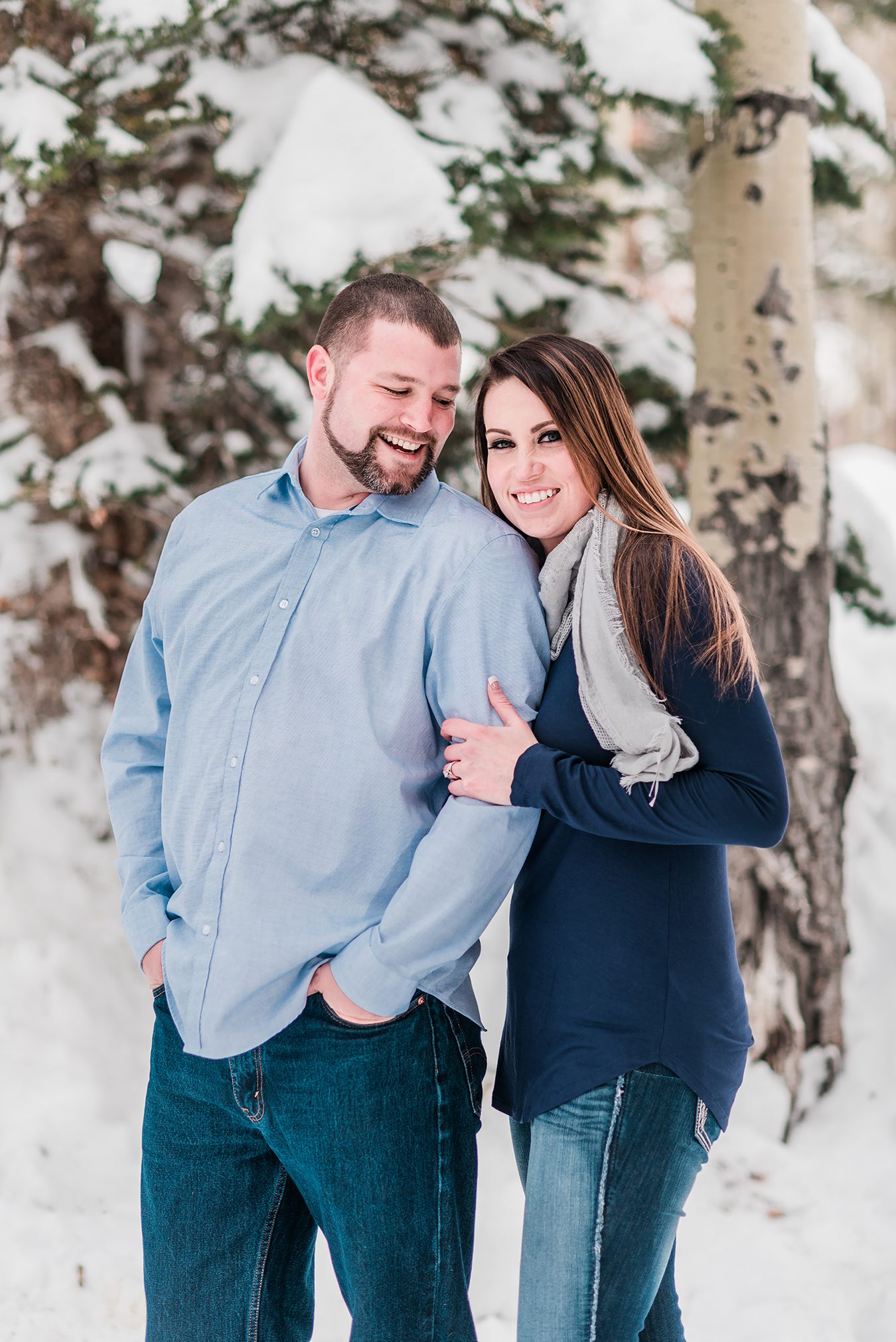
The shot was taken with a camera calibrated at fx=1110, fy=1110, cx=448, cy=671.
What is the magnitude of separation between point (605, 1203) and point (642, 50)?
2.99 meters

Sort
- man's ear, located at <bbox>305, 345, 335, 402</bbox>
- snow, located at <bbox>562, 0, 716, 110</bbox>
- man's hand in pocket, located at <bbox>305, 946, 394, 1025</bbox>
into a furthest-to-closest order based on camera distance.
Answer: snow, located at <bbox>562, 0, 716, 110</bbox> < man's ear, located at <bbox>305, 345, 335, 402</bbox> < man's hand in pocket, located at <bbox>305, 946, 394, 1025</bbox>

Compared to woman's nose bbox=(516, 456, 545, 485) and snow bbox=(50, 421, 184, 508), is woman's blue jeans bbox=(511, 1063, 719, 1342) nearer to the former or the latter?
woman's nose bbox=(516, 456, 545, 485)

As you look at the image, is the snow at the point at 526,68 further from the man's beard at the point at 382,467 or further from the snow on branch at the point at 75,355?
the man's beard at the point at 382,467

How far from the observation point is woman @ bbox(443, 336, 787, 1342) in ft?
5.95

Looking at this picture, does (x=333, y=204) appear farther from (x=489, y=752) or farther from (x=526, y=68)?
(x=489, y=752)

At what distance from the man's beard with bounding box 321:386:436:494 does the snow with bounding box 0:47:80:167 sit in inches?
61.7

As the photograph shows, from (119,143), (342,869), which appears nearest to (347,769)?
(342,869)

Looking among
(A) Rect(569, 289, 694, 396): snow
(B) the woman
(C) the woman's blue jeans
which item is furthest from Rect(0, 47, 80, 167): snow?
(C) the woman's blue jeans

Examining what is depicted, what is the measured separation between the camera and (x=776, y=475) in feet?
12.1

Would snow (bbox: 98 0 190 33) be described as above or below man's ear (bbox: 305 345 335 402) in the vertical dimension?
above

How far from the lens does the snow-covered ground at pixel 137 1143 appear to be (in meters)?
3.04

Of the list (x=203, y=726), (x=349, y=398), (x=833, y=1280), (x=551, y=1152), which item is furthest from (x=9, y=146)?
(x=833, y=1280)

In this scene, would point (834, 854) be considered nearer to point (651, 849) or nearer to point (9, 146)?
point (651, 849)

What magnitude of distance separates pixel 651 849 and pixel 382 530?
2.51ft
